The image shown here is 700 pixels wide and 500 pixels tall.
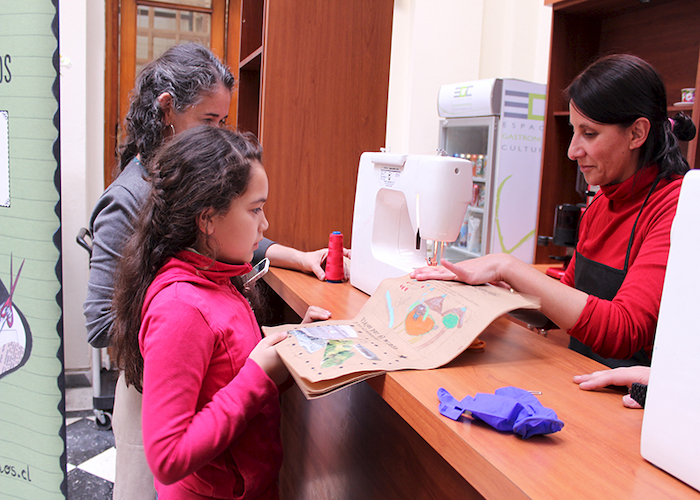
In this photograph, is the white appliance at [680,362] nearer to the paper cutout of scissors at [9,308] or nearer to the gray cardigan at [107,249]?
the gray cardigan at [107,249]

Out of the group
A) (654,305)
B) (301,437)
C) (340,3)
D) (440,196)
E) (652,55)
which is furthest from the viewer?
(652,55)

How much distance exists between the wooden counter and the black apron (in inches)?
12.7

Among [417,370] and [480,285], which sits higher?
[480,285]

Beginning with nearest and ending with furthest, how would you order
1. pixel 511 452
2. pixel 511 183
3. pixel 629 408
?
pixel 511 452 → pixel 629 408 → pixel 511 183

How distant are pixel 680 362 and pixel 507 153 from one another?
3.10 metres

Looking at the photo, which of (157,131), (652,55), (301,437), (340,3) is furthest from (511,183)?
(157,131)

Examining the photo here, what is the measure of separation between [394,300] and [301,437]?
30.7 inches

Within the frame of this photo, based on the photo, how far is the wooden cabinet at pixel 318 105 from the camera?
190 cm

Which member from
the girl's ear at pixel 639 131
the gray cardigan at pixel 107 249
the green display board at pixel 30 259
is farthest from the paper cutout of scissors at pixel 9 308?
the girl's ear at pixel 639 131

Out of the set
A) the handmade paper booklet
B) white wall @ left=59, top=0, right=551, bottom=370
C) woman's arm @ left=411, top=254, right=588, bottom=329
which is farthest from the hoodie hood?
white wall @ left=59, top=0, right=551, bottom=370

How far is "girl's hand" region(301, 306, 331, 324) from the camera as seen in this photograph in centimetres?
125

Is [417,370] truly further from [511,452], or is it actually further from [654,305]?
[654,305]

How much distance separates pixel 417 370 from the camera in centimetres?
94

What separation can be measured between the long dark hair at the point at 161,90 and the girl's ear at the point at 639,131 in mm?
1034
